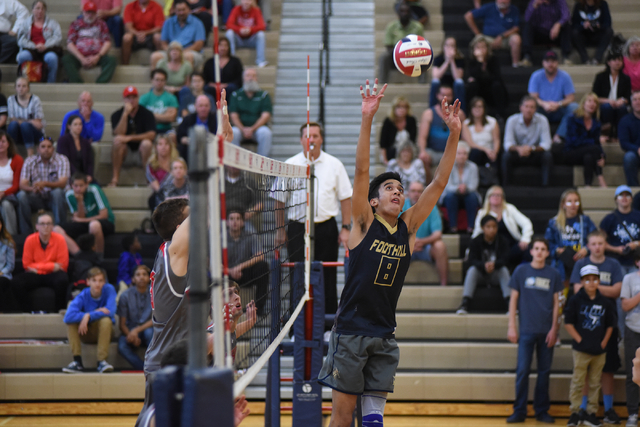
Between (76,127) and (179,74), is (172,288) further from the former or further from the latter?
(179,74)

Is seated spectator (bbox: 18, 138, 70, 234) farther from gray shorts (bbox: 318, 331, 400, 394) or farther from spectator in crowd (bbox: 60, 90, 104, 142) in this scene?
gray shorts (bbox: 318, 331, 400, 394)

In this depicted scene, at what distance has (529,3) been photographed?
13211mm

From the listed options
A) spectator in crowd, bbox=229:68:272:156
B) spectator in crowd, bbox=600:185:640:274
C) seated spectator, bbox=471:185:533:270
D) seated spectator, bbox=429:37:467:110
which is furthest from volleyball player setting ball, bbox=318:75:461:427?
seated spectator, bbox=429:37:467:110

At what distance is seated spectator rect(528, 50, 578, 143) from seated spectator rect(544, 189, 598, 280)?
103 inches

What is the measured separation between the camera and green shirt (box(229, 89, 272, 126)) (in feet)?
A: 36.1

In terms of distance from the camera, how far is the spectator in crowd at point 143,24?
1291cm

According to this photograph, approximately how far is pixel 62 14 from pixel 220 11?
10.1 ft

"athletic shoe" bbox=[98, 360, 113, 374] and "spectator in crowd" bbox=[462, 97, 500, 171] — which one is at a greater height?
"spectator in crowd" bbox=[462, 97, 500, 171]

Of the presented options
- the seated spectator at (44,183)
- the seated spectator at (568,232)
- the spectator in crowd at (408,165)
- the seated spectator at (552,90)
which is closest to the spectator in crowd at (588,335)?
the seated spectator at (568,232)

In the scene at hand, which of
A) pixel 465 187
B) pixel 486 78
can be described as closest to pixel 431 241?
pixel 465 187

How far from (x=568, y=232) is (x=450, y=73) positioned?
3.74 metres

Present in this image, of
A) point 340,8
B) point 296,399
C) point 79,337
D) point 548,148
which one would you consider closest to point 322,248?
point 296,399

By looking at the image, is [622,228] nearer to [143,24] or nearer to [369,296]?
[369,296]

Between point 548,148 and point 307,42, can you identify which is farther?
point 307,42
